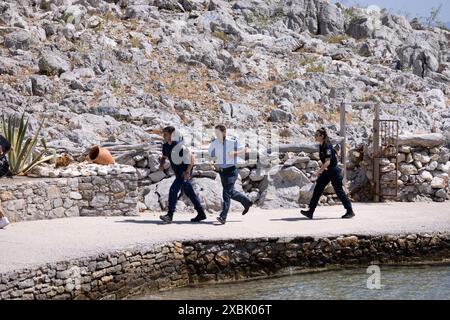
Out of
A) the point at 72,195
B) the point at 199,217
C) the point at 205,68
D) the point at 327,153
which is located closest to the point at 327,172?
the point at 327,153

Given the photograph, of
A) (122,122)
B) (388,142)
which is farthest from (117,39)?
(388,142)

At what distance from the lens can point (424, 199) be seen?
15844 millimetres

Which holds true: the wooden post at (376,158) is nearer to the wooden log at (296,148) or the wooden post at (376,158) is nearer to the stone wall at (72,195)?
the wooden log at (296,148)

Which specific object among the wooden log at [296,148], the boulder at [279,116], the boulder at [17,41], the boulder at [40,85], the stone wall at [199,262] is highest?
the boulder at [17,41]

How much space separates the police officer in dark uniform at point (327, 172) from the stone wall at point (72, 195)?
330cm

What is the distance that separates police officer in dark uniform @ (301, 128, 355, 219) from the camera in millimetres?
12594

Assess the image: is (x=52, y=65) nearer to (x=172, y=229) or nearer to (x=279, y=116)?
(x=279, y=116)

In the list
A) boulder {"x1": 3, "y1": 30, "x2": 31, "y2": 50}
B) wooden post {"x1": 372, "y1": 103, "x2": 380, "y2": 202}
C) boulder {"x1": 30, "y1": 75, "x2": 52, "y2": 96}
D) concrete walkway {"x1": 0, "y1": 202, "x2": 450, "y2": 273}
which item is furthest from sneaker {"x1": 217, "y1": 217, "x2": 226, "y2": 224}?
boulder {"x1": 3, "y1": 30, "x2": 31, "y2": 50}

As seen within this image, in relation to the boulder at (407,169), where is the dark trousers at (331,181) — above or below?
below

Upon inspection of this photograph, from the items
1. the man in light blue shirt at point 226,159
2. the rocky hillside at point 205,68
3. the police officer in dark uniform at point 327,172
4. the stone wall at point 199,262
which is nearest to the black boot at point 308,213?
the police officer in dark uniform at point 327,172

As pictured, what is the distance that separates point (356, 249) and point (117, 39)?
16499 mm

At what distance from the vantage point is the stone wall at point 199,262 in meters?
8.91

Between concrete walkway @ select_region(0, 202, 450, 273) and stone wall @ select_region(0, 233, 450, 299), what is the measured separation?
136 millimetres
